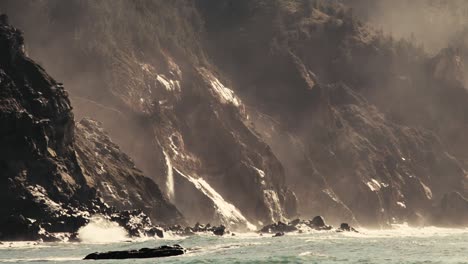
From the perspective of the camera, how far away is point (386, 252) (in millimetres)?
110750

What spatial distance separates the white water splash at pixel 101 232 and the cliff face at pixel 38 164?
131 cm

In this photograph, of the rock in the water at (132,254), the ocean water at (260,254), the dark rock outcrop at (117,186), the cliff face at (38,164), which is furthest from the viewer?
the dark rock outcrop at (117,186)

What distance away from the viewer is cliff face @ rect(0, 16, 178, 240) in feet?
486

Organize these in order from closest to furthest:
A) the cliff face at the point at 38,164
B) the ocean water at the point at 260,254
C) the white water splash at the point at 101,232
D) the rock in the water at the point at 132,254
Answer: the ocean water at the point at 260,254
the rock in the water at the point at 132,254
the cliff face at the point at 38,164
the white water splash at the point at 101,232

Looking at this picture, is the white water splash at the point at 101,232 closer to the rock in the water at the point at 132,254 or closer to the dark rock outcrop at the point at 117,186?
the dark rock outcrop at the point at 117,186

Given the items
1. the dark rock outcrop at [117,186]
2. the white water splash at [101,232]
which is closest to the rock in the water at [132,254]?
the white water splash at [101,232]

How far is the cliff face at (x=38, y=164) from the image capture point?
486 feet

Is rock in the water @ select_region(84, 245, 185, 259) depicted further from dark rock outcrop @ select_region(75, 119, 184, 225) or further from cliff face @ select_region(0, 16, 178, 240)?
dark rock outcrop @ select_region(75, 119, 184, 225)

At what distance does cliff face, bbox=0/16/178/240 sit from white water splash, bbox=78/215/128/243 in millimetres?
1312

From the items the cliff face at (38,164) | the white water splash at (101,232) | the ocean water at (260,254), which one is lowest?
the ocean water at (260,254)

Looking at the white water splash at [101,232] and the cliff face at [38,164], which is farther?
the white water splash at [101,232]

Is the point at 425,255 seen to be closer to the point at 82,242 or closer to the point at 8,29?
the point at 82,242

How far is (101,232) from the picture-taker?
151375mm

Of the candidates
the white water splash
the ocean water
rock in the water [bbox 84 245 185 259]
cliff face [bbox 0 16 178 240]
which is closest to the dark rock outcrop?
cliff face [bbox 0 16 178 240]
